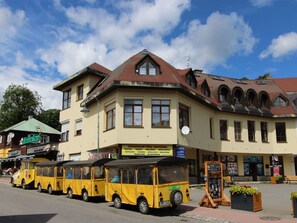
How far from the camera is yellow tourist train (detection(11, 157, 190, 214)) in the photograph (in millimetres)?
13828

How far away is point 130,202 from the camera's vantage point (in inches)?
583

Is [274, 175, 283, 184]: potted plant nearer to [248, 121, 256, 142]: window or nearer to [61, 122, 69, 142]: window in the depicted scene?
[248, 121, 256, 142]: window

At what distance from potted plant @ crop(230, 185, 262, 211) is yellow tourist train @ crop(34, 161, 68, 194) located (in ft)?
40.8

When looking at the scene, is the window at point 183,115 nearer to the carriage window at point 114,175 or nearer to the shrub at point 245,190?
the carriage window at point 114,175

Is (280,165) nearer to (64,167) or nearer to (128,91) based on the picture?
(128,91)

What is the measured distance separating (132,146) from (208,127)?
29.7 ft

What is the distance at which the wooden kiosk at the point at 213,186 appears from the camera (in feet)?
50.8

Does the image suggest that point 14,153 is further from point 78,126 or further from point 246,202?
point 246,202

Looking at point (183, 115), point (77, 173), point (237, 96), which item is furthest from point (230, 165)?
point (77, 173)

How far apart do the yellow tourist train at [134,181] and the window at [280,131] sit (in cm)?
2483

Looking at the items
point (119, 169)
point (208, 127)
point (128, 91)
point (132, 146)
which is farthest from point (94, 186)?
point (208, 127)

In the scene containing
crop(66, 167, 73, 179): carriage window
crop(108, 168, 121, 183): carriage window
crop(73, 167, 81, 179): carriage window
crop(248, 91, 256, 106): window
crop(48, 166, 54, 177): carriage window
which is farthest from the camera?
crop(248, 91, 256, 106): window

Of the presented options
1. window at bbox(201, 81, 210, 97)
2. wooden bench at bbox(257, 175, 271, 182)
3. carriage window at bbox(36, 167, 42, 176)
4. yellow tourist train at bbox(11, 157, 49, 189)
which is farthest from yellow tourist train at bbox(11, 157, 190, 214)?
wooden bench at bbox(257, 175, 271, 182)

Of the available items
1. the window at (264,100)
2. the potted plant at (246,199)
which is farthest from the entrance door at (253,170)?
the potted plant at (246,199)
